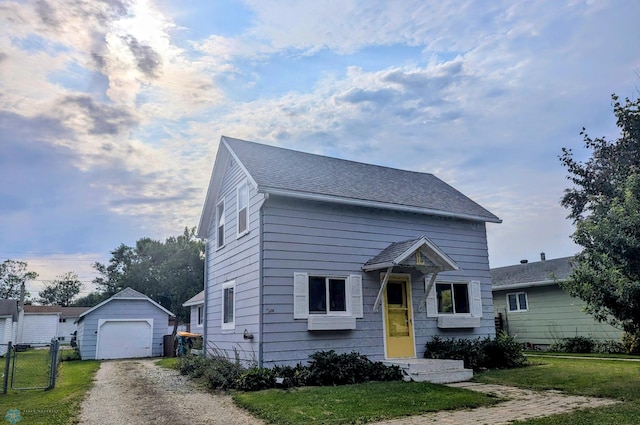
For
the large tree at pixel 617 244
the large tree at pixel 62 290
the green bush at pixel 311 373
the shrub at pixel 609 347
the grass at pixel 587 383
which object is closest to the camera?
the grass at pixel 587 383

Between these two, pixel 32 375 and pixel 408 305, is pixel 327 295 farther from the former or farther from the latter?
pixel 32 375

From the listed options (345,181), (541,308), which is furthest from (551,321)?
(345,181)

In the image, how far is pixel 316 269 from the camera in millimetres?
11055

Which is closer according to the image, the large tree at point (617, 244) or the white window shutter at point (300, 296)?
the large tree at point (617, 244)

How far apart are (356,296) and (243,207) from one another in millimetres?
3965

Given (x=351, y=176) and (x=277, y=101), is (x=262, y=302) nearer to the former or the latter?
(x=351, y=176)

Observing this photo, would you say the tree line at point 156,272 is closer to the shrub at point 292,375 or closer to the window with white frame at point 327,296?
the window with white frame at point 327,296

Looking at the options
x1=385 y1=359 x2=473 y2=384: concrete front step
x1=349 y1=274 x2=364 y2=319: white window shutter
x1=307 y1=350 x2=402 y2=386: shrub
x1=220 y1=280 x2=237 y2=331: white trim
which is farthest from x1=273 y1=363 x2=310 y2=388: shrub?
x1=220 y1=280 x2=237 y2=331: white trim

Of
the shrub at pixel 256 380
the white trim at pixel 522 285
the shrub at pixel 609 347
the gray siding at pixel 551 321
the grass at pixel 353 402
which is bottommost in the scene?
the shrub at pixel 609 347

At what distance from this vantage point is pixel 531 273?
70.6ft

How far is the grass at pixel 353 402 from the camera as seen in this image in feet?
21.6

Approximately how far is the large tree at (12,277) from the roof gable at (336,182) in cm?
6081

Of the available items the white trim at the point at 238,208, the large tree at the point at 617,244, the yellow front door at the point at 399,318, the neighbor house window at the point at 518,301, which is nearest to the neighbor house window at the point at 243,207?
the white trim at the point at 238,208

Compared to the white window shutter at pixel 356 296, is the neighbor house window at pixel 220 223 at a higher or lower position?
higher
